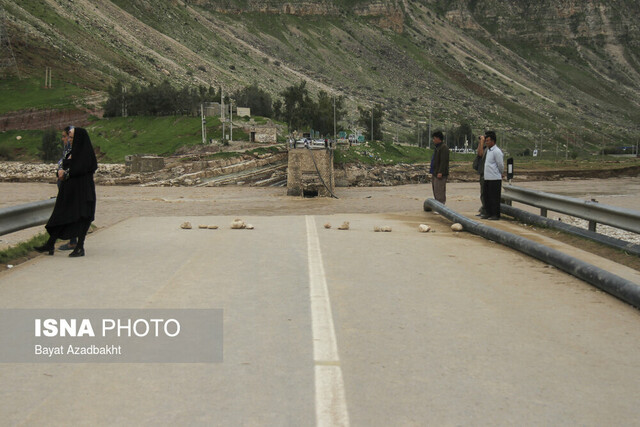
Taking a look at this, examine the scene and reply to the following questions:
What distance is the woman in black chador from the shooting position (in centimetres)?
1005

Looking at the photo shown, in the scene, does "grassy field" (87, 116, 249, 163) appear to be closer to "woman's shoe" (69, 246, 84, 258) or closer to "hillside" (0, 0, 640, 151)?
"hillside" (0, 0, 640, 151)

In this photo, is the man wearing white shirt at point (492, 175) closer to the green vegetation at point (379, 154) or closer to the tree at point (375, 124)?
the green vegetation at point (379, 154)

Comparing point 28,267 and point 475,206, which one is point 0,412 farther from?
point 475,206

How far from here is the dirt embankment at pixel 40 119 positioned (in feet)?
250

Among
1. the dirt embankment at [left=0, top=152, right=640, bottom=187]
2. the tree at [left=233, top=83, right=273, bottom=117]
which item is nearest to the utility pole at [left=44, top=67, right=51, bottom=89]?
the tree at [left=233, top=83, right=273, bottom=117]

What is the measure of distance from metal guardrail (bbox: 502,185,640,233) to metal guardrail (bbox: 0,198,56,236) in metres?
9.52

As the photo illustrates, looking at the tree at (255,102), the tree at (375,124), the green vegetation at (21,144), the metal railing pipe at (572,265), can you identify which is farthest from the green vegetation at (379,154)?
the metal railing pipe at (572,265)

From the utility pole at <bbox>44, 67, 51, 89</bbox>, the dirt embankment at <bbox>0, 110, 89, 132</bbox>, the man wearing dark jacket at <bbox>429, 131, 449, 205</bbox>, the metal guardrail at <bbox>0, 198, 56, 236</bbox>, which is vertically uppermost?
the utility pole at <bbox>44, 67, 51, 89</bbox>

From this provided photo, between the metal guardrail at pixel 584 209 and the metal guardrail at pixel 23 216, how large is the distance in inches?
375

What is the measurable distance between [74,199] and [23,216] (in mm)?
1722

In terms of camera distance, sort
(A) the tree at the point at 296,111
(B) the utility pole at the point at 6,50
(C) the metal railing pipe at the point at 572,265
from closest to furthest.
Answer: (C) the metal railing pipe at the point at 572,265 < (A) the tree at the point at 296,111 < (B) the utility pole at the point at 6,50

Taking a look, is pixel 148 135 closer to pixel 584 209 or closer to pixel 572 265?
pixel 584 209

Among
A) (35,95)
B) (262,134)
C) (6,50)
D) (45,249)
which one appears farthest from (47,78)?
(45,249)

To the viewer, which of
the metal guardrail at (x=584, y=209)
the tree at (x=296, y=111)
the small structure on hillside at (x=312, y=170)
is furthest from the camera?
the tree at (x=296, y=111)
